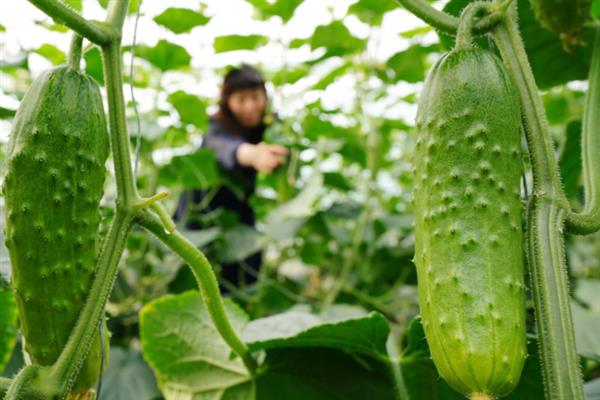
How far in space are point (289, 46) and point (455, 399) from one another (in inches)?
57.0

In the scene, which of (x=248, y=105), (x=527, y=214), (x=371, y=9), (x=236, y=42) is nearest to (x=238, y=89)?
(x=248, y=105)

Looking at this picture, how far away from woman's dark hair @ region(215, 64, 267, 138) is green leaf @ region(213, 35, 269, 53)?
→ 1.82 ft

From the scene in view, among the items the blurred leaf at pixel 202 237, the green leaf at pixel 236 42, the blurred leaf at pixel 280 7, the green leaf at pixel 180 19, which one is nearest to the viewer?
the green leaf at pixel 180 19

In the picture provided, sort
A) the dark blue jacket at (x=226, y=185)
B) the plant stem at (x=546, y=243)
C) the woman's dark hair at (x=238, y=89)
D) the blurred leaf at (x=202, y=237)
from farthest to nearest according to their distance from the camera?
the woman's dark hair at (x=238, y=89)
the dark blue jacket at (x=226, y=185)
the blurred leaf at (x=202, y=237)
the plant stem at (x=546, y=243)

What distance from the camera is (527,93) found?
30.4 inches

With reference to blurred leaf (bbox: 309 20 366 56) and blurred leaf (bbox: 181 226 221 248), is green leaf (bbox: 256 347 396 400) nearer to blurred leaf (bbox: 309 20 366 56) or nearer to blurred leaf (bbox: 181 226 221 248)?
blurred leaf (bbox: 181 226 221 248)

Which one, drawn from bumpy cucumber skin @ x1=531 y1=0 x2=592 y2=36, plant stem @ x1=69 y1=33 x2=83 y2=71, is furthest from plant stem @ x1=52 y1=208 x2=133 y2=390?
bumpy cucumber skin @ x1=531 y1=0 x2=592 y2=36

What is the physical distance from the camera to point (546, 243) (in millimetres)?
708

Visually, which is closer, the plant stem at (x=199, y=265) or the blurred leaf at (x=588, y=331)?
the plant stem at (x=199, y=265)

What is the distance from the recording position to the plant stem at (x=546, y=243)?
65cm

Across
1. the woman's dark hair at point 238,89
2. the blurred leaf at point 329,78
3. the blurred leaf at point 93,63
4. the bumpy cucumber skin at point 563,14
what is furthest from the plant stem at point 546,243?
the woman's dark hair at point 238,89

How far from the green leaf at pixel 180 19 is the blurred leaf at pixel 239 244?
0.66m

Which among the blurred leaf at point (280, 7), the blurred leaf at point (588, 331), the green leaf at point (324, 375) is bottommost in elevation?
the green leaf at point (324, 375)

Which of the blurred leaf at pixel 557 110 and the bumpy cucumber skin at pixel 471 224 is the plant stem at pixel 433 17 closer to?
the bumpy cucumber skin at pixel 471 224
